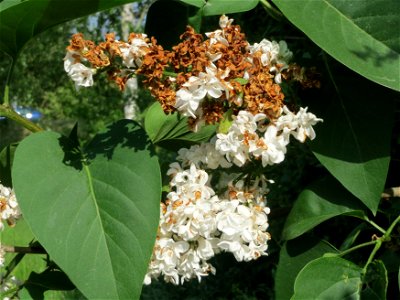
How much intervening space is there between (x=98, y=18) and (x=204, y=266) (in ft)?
17.3

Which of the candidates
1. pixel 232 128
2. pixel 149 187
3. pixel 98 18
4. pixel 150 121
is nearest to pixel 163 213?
pixel 149 187

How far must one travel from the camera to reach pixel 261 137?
79cm

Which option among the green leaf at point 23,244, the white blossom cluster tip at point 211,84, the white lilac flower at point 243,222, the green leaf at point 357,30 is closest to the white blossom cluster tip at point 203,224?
the white lilac flower at point 243,222

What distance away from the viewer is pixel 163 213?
0.84 meters

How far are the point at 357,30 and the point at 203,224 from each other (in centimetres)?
31

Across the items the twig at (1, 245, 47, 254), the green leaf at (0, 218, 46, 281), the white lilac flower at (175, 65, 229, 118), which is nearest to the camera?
the white lilac flower at (175, 65, 229, 118)

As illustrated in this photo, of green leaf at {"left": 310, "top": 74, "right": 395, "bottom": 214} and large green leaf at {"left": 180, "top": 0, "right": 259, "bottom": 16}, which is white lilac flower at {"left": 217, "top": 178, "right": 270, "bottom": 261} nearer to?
green leaf at {"left": 310, "top": 74, "right": 395, "bottom": 214}

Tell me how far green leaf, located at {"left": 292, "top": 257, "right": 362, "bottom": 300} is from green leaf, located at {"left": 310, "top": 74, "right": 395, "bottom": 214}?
0.10m

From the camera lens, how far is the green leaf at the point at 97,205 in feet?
2.52

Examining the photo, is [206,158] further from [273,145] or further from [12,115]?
[12,115]

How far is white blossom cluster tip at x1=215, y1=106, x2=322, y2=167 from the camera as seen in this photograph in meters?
0.76

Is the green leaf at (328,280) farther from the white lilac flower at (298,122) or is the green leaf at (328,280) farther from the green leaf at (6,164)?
the green leaf at (6,164)

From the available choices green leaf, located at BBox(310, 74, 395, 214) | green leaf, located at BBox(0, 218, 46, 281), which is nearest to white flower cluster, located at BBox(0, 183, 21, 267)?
green leaf, located at BBox(310, 74, 395, 214)

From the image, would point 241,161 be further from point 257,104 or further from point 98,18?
point 98,18
